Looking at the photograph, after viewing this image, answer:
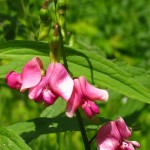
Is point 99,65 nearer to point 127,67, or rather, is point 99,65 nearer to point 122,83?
point 122,83

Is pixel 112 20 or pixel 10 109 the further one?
pixel 112 20

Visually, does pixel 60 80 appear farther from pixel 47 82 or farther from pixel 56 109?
pixel 56 109

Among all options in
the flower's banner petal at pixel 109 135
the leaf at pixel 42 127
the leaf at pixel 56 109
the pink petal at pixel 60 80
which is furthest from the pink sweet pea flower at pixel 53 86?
the leaf at pixel 56 109

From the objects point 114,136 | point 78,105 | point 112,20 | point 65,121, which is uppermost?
point 78,105

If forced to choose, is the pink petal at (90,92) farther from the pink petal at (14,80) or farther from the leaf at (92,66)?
the pink petal at (14,80)

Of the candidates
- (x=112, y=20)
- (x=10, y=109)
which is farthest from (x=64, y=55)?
(x=112, y=20)
